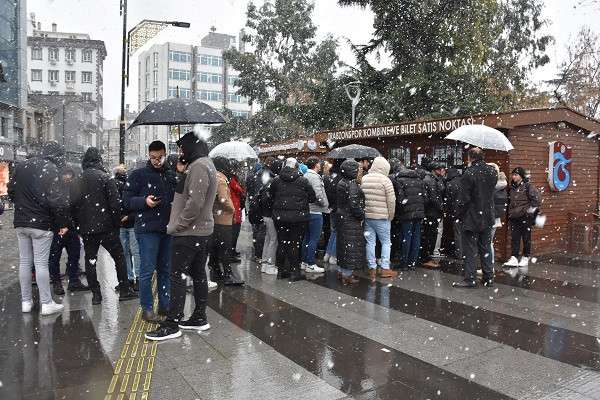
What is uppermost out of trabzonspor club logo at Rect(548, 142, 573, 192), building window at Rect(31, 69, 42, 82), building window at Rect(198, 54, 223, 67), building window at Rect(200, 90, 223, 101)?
building window at Rect(198, 54, 223, 67)

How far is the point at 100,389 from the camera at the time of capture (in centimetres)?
384

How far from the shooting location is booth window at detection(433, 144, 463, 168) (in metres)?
9.97

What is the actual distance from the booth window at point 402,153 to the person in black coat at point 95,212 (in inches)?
→ 266

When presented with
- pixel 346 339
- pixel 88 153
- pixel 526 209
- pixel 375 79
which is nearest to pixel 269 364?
pixel 346 339

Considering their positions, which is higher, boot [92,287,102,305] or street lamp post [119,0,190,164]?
street lamp post [119,0,190,164]

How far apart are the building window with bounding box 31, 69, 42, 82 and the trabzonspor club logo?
93.4m

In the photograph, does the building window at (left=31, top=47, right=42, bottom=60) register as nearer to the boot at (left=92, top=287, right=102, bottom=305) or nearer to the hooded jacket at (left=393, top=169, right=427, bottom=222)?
the boot at (left=92, top=287, right=102, bottom=305)

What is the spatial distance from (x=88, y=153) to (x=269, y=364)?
12.5 ft

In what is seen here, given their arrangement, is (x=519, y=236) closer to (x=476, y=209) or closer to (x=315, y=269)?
(x=476, y=209)

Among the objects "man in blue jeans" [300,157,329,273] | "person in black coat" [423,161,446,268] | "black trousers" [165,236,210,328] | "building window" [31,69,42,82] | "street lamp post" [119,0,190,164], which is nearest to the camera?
"black trousers" [165,236,210,328]

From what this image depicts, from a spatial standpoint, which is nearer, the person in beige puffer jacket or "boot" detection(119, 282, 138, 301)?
"boot" detection(119, 282, 138, 301)

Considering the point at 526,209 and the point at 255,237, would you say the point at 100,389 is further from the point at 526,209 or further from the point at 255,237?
the point at 526,209

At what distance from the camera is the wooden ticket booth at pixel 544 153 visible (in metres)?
9.20

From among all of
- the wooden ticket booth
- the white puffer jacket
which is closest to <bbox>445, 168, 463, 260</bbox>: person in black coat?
the wooden ticket booth
